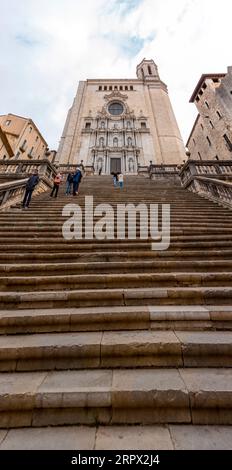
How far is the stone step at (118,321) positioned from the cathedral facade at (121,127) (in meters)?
21.9

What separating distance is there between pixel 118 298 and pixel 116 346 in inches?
37.1

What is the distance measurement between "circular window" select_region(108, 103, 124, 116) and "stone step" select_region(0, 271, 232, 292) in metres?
32.7

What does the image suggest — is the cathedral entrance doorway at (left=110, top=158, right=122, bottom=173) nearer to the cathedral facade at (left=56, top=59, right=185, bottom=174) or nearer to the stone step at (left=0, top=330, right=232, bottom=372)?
the cathedral facade at (left=56, top=59, right=185, bottom=174)

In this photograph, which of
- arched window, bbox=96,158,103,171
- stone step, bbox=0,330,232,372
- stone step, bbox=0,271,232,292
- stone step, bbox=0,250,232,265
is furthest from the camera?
arched window, bbox=96,158,103,171

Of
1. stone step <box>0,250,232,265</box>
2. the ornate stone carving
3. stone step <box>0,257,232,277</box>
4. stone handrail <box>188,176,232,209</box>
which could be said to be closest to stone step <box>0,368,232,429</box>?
stone step <box>0,257,232,277</box>

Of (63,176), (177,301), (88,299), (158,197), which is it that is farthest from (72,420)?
(63,176)

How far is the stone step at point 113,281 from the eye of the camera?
11.8 ft

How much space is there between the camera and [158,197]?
10.2 metres

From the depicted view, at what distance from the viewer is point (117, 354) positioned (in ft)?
7.39

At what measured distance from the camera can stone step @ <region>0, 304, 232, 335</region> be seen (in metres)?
2.68

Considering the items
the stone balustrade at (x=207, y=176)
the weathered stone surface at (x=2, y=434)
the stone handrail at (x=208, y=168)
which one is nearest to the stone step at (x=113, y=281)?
the weathered stone surface at (x=2, y=434)

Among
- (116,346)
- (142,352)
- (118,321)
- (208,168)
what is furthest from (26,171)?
(142,352)

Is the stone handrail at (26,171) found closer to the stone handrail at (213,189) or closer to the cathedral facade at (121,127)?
the stone handrail at (213,189)

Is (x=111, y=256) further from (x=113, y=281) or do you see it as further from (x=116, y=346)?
(x=116, y=346)
